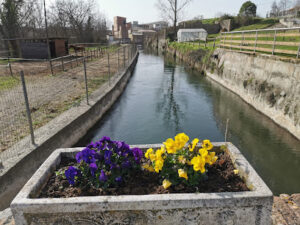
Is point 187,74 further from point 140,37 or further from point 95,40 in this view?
point 140,37

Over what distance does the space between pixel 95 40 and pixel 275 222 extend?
45.4m

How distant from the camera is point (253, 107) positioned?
11.2 m

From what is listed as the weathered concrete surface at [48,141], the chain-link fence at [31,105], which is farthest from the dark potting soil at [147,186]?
the chain-link fence at [31,105]

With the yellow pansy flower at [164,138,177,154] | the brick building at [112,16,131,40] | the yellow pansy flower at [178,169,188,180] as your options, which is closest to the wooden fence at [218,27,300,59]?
the yellow pansy flower at [164,138,177,154]

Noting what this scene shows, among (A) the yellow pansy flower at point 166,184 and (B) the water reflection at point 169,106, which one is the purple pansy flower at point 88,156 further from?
(B) the water reflection at point 169,106

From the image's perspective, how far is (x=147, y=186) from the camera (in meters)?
2.72

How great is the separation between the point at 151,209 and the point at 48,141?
12.5 feet

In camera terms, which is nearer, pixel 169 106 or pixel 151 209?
pixel 151 209

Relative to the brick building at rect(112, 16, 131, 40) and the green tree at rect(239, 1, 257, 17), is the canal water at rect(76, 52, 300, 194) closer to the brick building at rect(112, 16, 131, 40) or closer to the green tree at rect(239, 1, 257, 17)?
the green tree at rect(239, 1, 257, 17)

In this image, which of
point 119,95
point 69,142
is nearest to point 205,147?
point 69,142

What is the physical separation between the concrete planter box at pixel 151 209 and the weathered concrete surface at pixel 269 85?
251 inches

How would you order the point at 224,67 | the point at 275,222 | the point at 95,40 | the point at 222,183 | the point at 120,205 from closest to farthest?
the point at 120,205
the point at 222,183
the point at 275,222
the point at 224,67
the point at 95,40

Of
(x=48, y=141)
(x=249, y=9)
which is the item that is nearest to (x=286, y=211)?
(x=48, y=141)

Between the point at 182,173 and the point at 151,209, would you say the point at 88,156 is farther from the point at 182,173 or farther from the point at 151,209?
the point at 182,173
